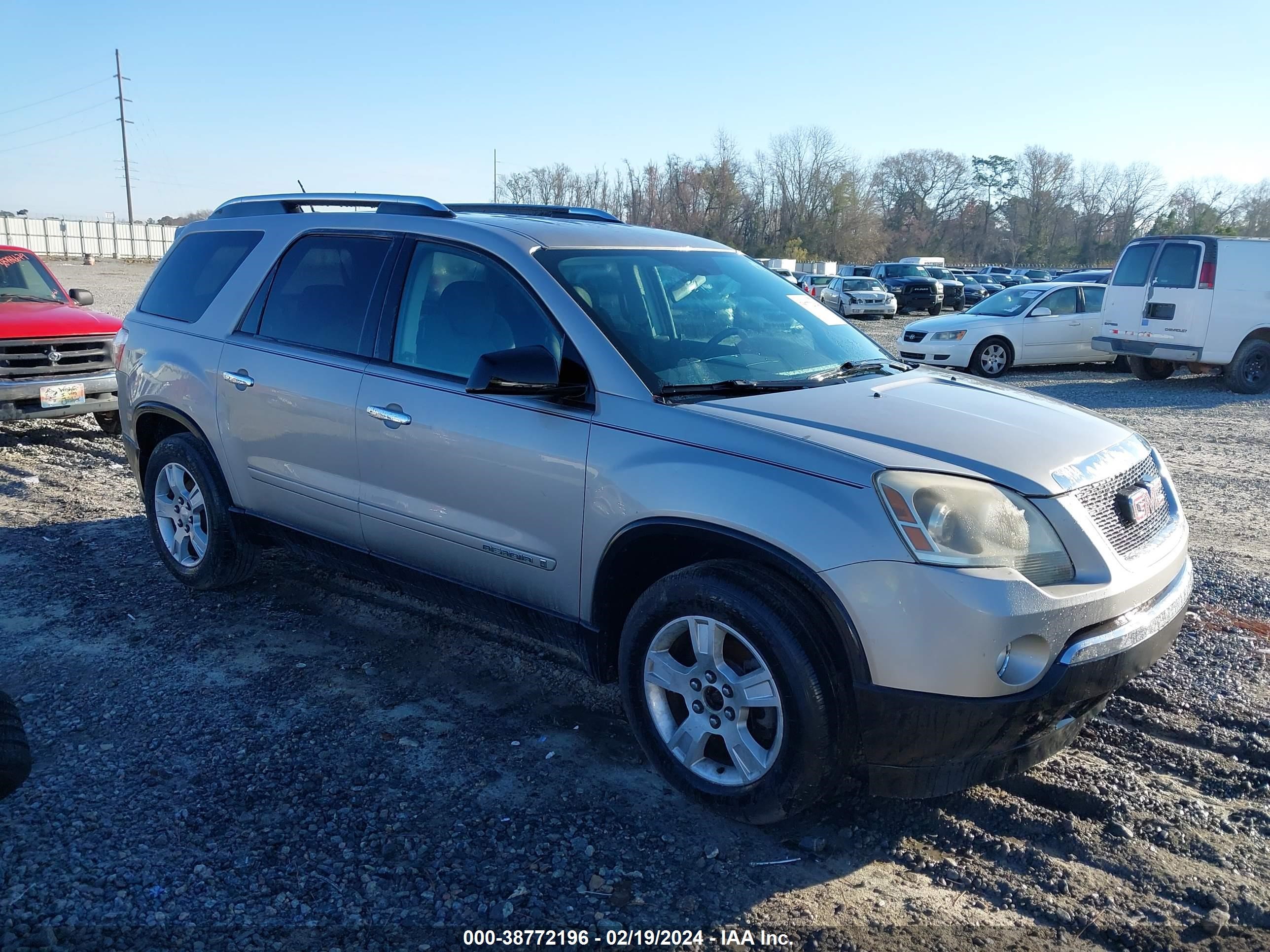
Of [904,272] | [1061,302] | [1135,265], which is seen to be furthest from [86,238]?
[1135,265]

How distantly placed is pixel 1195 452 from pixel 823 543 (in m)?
8.49

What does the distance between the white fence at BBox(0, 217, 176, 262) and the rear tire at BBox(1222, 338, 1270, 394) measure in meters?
63.1

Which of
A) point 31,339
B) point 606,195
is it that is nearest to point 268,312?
point 31,339

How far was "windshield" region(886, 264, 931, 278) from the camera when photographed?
4103 centimetres

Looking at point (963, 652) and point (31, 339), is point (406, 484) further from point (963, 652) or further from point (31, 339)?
point (31, 339)

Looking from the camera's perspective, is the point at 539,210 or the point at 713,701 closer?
the point at 713,701

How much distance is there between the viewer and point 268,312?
4742 millimetres

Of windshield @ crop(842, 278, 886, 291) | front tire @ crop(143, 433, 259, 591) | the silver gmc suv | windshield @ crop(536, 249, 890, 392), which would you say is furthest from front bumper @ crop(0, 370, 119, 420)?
windshield @ crop(842, 278, 886, 291)

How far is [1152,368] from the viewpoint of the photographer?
626 inches

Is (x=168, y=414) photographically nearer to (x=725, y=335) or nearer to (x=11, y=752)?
(x=11, y=752)

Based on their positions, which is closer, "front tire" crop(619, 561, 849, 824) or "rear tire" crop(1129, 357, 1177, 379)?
"front tire" crop(619, 561, 849, 824)

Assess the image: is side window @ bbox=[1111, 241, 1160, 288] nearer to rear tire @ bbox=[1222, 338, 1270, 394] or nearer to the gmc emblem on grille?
rear tire @ bbox=[1222, 338, 1270, 394]

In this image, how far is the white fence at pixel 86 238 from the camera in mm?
63656

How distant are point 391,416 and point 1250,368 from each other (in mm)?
14394
